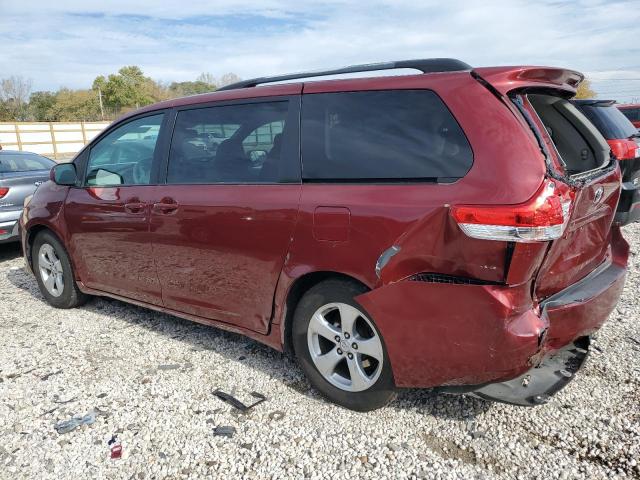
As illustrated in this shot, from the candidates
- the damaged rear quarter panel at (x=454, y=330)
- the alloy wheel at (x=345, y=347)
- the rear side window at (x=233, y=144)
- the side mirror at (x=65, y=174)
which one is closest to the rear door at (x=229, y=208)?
the rear side window at (x=233, y=144)

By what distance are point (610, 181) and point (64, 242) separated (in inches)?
166

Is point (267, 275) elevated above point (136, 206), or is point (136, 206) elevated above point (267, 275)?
point (136, 206)

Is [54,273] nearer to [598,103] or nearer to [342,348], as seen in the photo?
[342,348]

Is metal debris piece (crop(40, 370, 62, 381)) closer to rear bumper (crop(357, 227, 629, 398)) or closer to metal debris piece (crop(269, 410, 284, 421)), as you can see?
metal debris piece (crop(269, 410, 284, 421))

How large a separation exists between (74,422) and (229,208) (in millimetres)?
1517

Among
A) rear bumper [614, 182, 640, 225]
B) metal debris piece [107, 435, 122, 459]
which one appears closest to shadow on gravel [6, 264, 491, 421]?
metal debris piece [107, 435, 122, 459]

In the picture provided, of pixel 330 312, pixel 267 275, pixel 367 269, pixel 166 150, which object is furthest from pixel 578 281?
pixel 166 150

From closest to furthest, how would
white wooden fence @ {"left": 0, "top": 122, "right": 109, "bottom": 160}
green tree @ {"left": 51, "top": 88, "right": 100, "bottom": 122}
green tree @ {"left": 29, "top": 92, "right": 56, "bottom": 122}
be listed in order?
white wooden fence @ {"left": 0, "top": 122, "right": 109, "bottom": 160} → green tree @ {"left": 51, "top": 88, "right": 100, "bottom": 122} → green tree @ {"left": 29, "top": 92, "right": 56, "bottom": 122}

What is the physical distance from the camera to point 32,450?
2.64 metres

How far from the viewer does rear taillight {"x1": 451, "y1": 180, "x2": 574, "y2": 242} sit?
84.0 inches

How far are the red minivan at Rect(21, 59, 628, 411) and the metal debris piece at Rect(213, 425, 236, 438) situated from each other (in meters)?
0.55

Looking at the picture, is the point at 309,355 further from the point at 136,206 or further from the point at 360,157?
the point at 136,206

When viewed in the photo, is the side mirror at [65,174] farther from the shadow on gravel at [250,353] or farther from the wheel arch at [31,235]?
the shadow on gravel at [250,353]

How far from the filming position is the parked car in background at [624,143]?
5340mm
